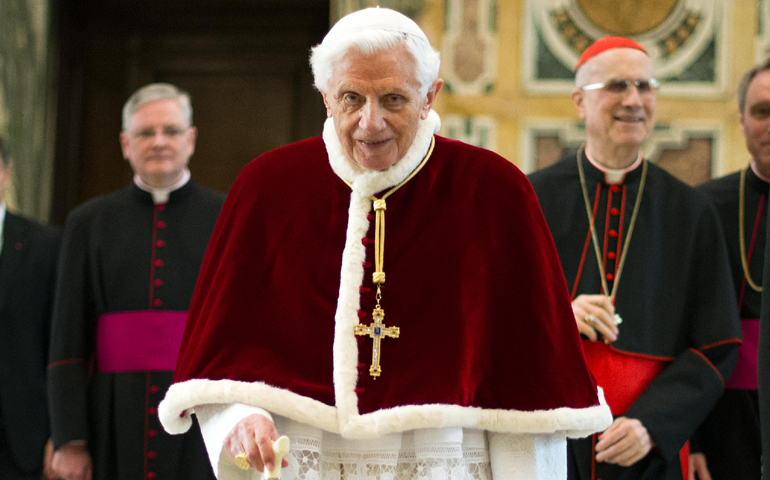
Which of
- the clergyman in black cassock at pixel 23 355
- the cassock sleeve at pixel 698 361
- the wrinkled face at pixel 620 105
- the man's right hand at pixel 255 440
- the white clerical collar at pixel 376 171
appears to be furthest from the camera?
the clergyman in black cassock at pixel 23 355

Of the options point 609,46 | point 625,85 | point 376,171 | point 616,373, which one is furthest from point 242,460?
point 609,46

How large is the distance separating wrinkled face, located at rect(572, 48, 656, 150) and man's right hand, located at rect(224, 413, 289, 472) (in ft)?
6.35

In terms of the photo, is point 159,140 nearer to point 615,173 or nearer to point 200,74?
point 615,173

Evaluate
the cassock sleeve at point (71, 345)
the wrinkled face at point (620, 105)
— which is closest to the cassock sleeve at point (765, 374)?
the wrinkled face at point (620, 105)

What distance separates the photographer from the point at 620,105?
341 centimetres

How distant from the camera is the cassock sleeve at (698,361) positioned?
3.03 m

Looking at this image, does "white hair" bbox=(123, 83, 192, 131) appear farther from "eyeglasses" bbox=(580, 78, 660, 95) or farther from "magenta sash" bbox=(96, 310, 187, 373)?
"eyeglasses" bbox=(580, 78, 660, 95)

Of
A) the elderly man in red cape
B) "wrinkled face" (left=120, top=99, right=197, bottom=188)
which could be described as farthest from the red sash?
"wrinkled face" (left=120, top=99, right=197, bottom=188)

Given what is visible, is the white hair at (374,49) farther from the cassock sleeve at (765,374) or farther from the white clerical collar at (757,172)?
the white clerical collar at (757,172)

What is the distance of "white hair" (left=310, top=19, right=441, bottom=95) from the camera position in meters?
2.12

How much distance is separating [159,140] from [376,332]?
6.64 ft

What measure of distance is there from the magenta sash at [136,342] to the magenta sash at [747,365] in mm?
2125

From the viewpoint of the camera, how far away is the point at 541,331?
87.2 inches

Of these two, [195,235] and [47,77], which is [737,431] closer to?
[195,235]
